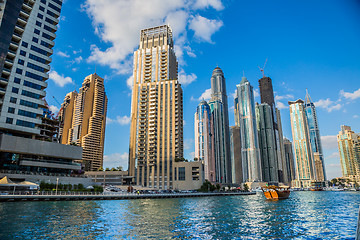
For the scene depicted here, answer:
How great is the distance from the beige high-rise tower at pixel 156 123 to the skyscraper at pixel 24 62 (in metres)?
82.5

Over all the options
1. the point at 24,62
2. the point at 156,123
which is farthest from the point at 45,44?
the point at 156,123

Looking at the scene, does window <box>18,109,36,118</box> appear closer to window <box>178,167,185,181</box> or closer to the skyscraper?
the skyscraper

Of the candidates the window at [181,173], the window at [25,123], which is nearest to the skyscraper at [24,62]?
the window at [25,123]

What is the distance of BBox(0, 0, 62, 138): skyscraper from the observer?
291 ft

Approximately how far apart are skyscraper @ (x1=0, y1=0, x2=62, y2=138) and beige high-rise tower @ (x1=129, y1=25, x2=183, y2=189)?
3249 inches

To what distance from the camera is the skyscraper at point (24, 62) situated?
8875cm

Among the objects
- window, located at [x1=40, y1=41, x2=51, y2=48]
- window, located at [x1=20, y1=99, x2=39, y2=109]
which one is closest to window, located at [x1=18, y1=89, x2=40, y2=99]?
window, located at [x1=20, y1=99, x2=39, y2=109]

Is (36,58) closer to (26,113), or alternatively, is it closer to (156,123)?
(26,113)

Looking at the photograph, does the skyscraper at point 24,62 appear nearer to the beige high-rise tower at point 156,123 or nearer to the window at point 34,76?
the window at point 34,76

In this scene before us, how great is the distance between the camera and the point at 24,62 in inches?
3716

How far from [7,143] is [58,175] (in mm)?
22095

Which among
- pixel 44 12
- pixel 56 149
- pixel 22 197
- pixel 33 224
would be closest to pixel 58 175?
pixel 56 149

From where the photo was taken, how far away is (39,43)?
9956cm

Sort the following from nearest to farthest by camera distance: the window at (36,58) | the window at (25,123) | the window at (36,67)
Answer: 1. the window at (25,123)
2. the window at (36,67)
3. the window at (36,58)
